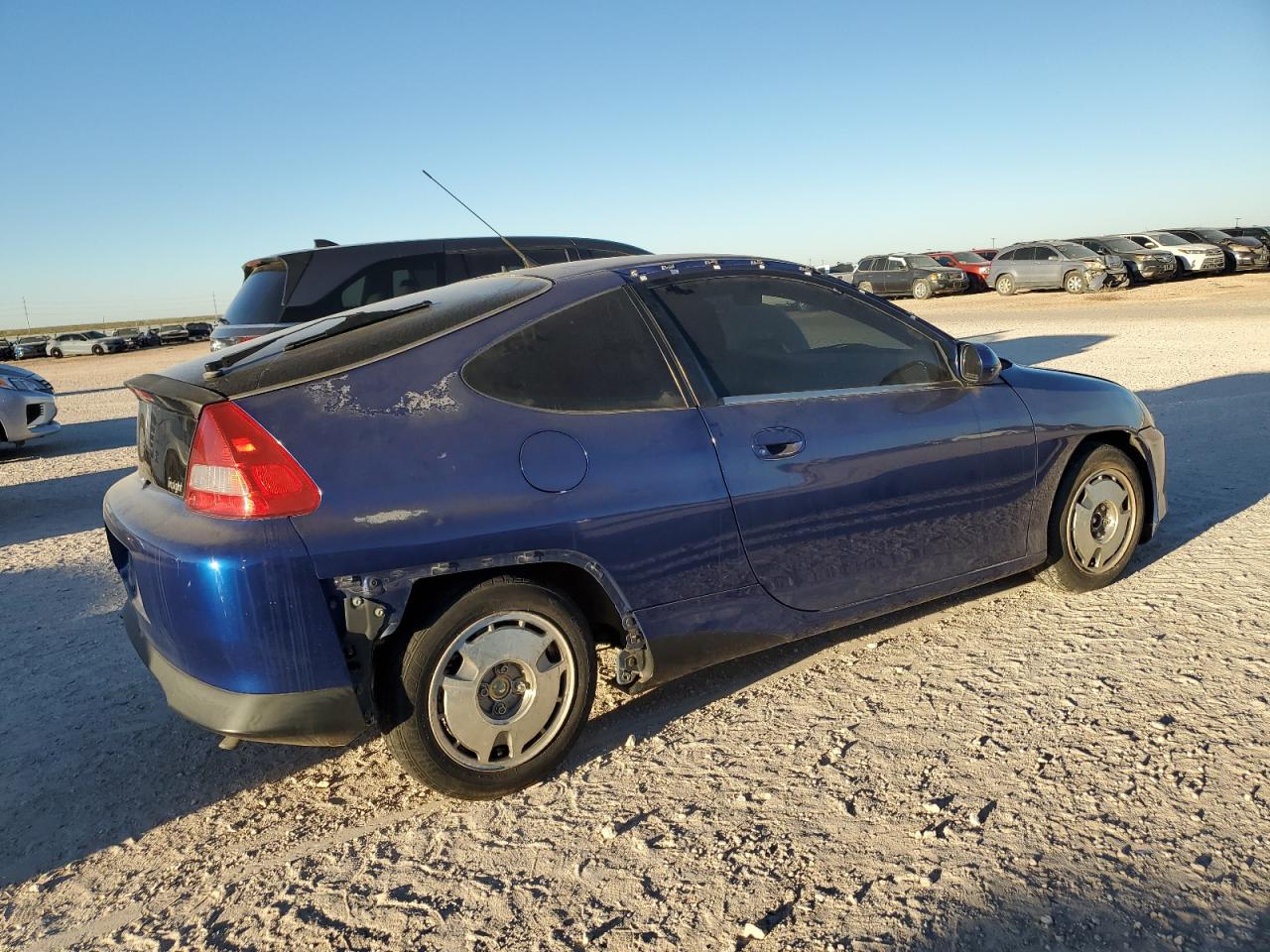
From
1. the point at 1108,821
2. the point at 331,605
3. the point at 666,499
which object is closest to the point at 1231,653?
the point at 1108,821

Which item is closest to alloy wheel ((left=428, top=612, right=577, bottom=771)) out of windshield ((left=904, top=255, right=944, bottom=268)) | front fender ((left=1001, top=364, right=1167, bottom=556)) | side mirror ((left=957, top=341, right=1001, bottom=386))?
side mirror ((left=957, top=341, right=1001, bottom=386))

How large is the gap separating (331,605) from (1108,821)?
2.19 metres

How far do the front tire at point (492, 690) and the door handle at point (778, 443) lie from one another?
2.77 ft

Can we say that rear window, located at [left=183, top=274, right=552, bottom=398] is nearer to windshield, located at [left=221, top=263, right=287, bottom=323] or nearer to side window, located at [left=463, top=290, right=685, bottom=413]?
side window, located at [left=463, top=290, right=685, bottom=413]

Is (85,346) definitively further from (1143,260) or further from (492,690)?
(492,690)

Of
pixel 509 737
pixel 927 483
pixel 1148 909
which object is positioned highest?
pixel 927 483

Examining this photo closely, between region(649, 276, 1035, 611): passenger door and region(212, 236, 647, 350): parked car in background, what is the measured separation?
14.9 feet

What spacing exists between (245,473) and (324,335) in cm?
70

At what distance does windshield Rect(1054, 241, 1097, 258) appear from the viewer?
91.9 feet

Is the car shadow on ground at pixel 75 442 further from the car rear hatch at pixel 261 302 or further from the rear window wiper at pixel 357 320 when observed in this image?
the rear window wiper at pixel 357 320

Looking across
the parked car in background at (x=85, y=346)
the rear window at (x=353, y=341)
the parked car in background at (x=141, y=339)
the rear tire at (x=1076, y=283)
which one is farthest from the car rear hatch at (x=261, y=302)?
the parked car in background at (x=141, y=339)

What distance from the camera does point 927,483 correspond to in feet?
11.9

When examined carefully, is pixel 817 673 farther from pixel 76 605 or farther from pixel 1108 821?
pixel 76 605

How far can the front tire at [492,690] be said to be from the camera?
275cm
